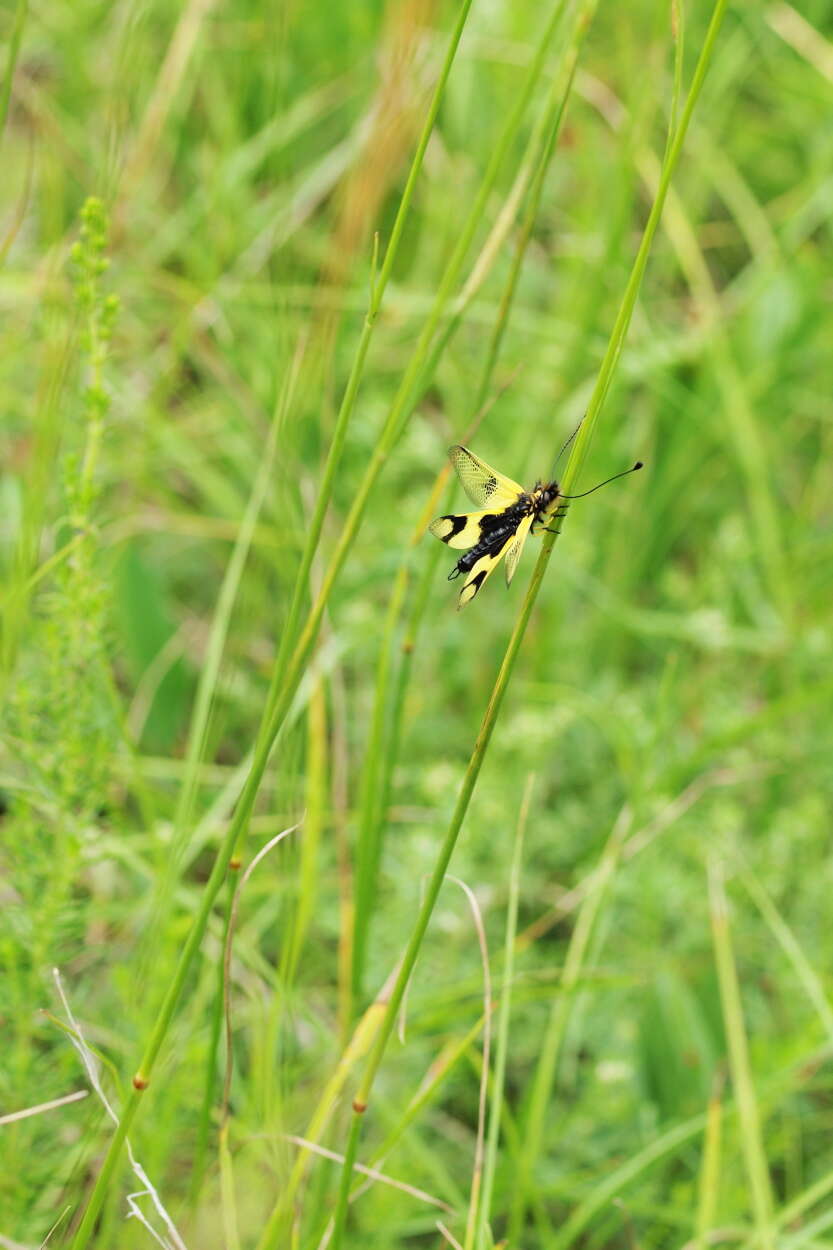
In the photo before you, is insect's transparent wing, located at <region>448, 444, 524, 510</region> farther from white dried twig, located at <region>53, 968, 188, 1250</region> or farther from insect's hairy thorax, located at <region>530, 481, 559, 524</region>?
Answer: white dried twig, located at <region>53, 968, 188, 1250</region>

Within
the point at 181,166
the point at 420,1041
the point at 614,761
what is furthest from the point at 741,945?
the point at 181,166

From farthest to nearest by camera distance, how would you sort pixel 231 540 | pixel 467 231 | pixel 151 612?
pixel 231 540
pixel 151 612
pixel 467 231

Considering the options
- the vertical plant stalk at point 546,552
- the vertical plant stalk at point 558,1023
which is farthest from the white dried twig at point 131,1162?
the vertical plant stalk at point 558,1023

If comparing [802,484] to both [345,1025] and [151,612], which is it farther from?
[345,1025]

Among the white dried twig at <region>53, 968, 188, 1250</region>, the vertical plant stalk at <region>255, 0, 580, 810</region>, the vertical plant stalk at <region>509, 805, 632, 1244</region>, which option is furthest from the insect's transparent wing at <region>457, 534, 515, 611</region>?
the vertical plant stalk at <region>509, 805, 632, 1244</region>

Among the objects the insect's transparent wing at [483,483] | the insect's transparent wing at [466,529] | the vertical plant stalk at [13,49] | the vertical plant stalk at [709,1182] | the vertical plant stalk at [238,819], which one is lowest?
the vertical plant stalk at [709,1182]

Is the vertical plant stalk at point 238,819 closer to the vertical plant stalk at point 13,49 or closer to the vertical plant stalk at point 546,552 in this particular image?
the vertical plant stalk at point 546,552
